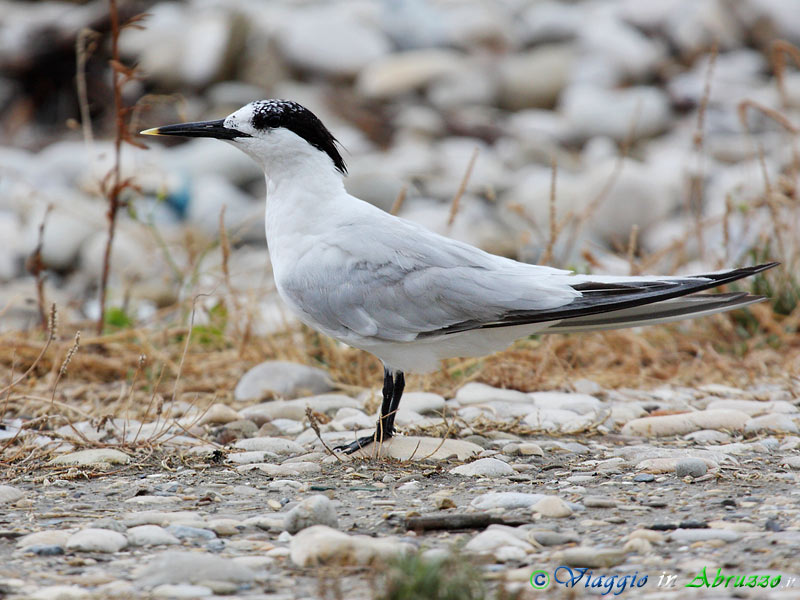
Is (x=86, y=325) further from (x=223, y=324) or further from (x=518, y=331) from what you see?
(x=518, y=331)

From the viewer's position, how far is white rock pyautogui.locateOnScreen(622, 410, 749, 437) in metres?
3.22

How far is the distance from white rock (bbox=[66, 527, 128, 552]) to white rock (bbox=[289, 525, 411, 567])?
395 millimetres

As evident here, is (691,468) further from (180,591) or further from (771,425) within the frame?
(180,591)

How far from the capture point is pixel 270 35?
1097 cm

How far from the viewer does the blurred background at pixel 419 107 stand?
7.80 m

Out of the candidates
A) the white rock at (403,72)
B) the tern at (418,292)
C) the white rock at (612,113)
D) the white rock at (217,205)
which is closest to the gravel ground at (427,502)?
the tern at (418,292)

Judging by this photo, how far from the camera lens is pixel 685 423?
3227 millimetres

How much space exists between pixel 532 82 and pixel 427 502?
352 inches

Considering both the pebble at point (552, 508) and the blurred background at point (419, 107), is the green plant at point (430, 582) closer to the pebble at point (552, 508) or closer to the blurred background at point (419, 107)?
the pebble at point (552, 508)

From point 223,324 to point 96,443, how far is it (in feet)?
5.15

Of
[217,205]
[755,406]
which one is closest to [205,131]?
[755,406]

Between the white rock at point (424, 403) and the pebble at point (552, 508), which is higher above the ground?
the pebble at point (552, 508)

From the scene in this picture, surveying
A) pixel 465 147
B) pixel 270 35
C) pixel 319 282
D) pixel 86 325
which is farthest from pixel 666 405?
pixel 270 35

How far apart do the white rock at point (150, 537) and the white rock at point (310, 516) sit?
0.25m
